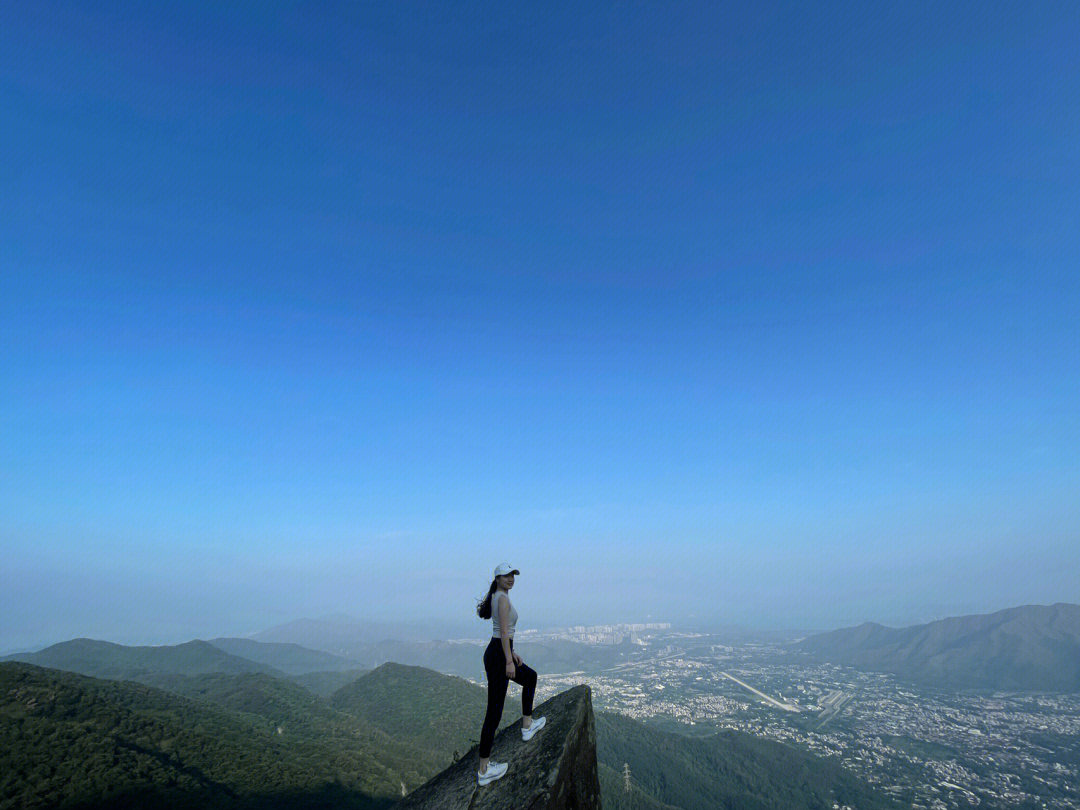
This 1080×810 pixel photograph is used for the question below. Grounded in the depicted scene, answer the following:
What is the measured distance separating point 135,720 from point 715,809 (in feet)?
460

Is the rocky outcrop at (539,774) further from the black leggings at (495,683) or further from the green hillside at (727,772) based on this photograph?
the green hillside at (727,772)

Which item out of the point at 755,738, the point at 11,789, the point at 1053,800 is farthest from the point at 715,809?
the point at 11,789

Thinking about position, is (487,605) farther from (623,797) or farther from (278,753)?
(623,797)

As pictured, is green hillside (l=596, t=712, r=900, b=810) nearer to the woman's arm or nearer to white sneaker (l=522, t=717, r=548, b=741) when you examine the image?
white sneaker (l=522, t=717, r=548, b=741)

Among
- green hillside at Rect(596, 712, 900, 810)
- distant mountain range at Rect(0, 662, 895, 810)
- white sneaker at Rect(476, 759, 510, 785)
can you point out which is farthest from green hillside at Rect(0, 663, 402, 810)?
white sneaker at Rect(476, 759, 510, 785)

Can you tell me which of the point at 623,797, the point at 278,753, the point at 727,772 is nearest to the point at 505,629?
the point at 278,753

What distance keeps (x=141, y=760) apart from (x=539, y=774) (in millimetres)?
101287

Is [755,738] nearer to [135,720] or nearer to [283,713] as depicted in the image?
[283,713]

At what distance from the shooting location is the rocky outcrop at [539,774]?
260 inches

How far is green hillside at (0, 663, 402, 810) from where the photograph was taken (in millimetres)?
64188

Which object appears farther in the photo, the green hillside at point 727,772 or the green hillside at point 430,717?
the green hillside at point 430,717

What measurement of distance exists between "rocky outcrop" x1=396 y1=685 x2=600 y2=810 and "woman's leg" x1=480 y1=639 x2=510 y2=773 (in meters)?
0.46

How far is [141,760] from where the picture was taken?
241 feet

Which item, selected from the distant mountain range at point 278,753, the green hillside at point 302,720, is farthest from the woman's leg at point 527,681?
the green hillside at point 302,720
